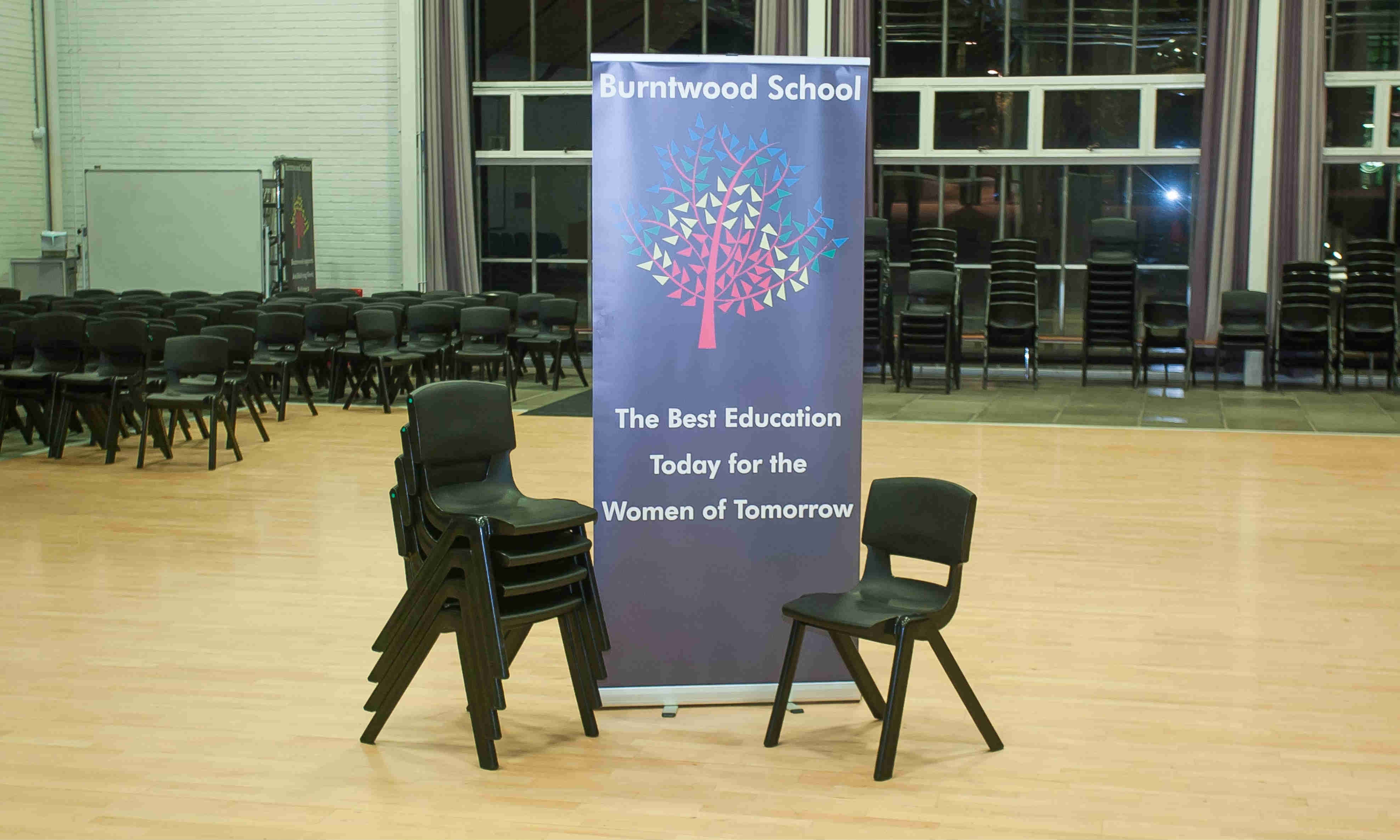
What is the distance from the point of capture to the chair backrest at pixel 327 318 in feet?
38.9

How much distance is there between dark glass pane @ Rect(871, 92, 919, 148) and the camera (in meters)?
15.0

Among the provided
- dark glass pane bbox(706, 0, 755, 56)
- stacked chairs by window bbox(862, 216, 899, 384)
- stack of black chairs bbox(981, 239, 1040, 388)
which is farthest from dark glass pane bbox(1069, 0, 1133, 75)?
dark glass pane bbox(706, 0, 755, 56)

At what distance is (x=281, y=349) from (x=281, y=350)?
0.19 feet

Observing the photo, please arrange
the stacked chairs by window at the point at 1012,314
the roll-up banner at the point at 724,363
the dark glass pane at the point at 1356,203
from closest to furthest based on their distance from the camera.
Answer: the roll-up banner at the point at 724,363 → the stacked chairs by window at the point at 1012,314 → the dark glass pane at the point at 1356,203

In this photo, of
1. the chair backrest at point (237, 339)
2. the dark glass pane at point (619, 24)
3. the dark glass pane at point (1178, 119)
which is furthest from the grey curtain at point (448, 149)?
the dark glass pane at point (1178, 119)

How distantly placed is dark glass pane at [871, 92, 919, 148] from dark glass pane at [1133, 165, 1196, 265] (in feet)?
7.90

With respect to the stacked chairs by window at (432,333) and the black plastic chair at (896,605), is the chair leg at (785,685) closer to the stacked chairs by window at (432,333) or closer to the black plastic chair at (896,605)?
the black plastic chair at (896,605)

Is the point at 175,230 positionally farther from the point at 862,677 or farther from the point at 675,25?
the point at 862,677

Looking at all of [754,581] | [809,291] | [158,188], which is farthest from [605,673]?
[158,188]

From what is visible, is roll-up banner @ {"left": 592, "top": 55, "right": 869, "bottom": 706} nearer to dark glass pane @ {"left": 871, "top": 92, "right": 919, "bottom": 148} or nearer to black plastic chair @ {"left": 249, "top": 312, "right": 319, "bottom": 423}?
black plastic chair @ {"left": 249, "top": 312, "right": 319, "bottom": 423}

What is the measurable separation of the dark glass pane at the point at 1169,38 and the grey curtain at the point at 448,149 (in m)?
7.53

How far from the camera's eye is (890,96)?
15047mm

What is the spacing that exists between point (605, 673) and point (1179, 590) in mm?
2876

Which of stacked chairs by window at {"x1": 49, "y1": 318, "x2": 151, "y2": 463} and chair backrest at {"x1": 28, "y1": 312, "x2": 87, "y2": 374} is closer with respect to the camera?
stacked chairs by window at {"x1": 49, "y1": 318, "x2": 151, "y2": 463}
